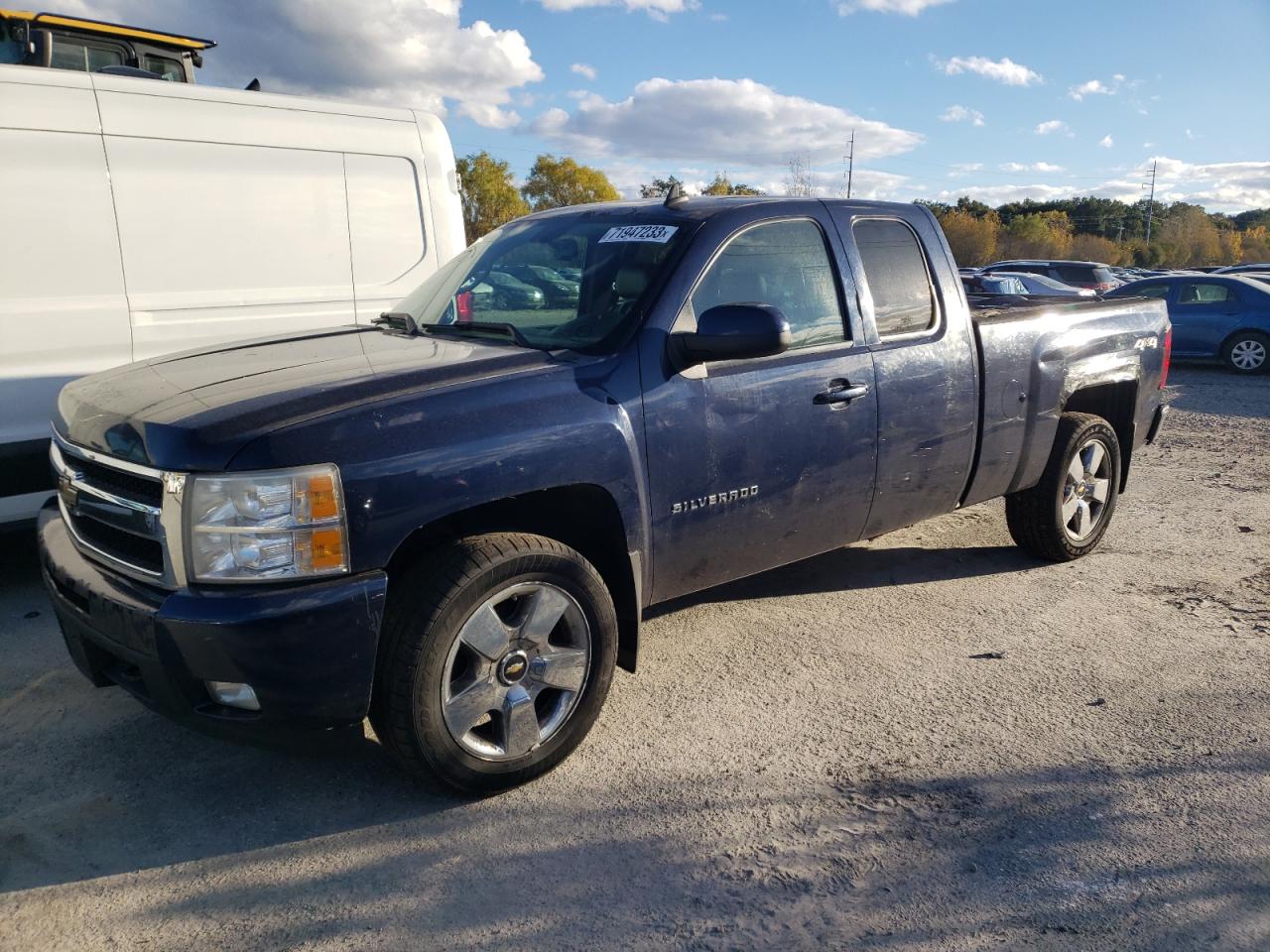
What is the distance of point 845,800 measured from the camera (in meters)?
2.99

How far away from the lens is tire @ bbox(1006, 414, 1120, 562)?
4.97m

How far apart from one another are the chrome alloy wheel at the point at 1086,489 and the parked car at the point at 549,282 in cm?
294

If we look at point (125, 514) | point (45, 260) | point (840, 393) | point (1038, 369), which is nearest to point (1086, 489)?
point (1038, 369)

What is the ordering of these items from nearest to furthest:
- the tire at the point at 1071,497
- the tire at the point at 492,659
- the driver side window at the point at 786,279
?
the tire at the point at 492,659, the driver side window at the point at 786,279, the tire at the point at 1071,497

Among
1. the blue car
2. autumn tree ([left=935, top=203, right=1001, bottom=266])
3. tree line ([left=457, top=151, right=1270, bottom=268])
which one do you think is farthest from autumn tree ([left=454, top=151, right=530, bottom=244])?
the blue car

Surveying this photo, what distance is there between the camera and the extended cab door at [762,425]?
10.8ft

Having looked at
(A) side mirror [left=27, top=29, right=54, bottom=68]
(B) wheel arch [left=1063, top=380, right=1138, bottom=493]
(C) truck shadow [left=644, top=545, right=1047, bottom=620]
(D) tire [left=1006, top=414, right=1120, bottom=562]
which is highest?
(A) side mirror [left=27, top=29, right=54, bottom=68]

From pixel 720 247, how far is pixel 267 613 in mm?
2045

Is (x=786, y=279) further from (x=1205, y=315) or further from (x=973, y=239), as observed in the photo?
(x=973, y=239)

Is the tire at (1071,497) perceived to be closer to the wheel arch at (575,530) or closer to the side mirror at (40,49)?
the wheel arch at (575,530)

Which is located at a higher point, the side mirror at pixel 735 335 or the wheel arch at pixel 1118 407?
the side mirror at pixel 735 335

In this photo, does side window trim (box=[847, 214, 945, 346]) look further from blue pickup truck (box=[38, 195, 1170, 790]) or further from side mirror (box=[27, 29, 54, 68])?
side mirror (box=[27, 29, 54, 68])

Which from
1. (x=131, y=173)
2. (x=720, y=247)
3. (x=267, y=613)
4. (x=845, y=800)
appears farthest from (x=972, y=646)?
(x=131, y=173)

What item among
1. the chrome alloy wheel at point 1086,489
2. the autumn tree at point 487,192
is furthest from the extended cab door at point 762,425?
the autumn tree at point 487,192
